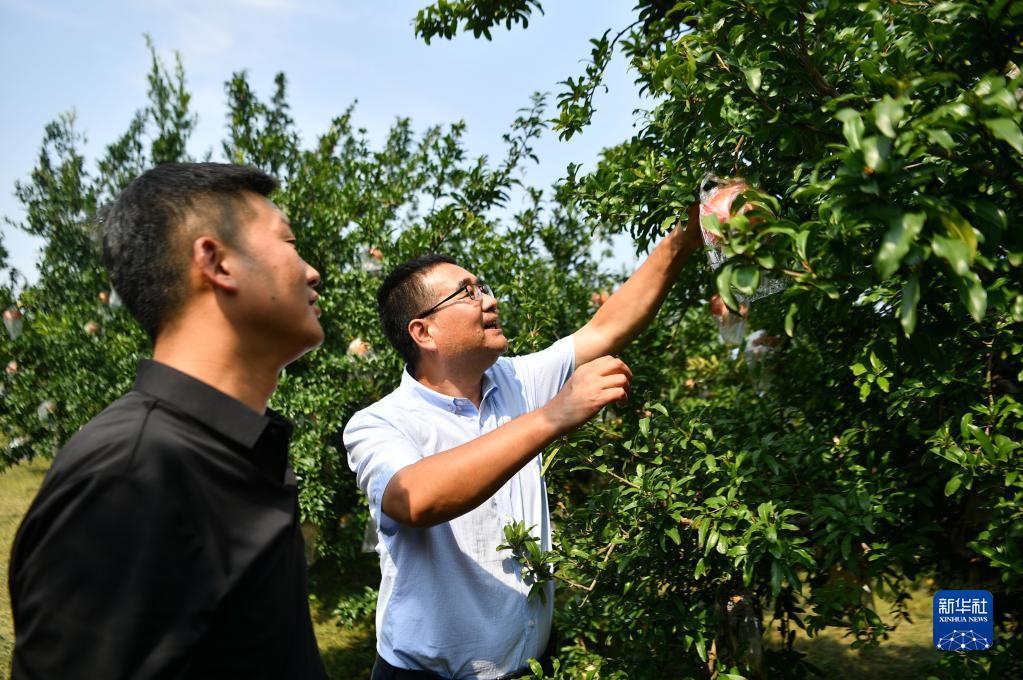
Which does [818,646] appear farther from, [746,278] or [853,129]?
[853,129]

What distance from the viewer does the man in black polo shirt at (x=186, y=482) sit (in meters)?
1.05

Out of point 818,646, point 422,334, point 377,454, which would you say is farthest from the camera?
point 818,646

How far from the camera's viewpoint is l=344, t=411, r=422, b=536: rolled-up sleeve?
6.67 feet

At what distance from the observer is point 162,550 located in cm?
110

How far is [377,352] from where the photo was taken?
530 centimetres

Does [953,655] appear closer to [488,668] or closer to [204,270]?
[488,668]

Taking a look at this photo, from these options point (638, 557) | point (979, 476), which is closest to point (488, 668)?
point (638, 557)

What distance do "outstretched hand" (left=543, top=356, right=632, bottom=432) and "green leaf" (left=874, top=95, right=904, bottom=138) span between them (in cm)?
80

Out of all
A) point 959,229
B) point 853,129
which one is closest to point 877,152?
point 853,129

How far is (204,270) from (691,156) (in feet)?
4.93

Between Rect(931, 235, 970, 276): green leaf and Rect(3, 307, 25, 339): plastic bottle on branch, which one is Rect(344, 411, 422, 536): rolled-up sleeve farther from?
Rect(3, 307, 25, 339): plastic bottle on branch

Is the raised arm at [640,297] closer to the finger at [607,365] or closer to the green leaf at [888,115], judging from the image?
the finger at [607,365]

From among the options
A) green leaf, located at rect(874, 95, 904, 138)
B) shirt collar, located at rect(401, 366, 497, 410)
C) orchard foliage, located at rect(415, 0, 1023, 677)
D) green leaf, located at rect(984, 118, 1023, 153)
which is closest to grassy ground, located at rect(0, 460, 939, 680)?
orchard foliage, located at rect(415, 0, 1023, 677)

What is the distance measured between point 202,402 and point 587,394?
2.75 ft
